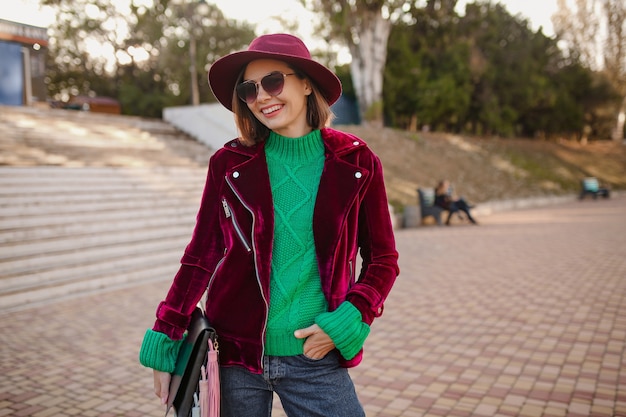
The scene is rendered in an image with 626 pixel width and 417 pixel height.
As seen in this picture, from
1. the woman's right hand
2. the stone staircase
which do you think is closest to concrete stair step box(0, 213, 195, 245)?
the stone staircase

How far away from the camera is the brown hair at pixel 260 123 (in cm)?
188

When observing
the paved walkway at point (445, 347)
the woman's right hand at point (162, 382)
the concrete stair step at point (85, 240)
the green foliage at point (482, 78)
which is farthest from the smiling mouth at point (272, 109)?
Answer: the green foliage at point (482, 78)

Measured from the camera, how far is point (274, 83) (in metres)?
1.77

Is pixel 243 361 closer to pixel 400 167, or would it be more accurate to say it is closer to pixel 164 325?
pixel 164 325

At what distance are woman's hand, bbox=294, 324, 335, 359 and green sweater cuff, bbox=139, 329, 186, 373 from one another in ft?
1.41

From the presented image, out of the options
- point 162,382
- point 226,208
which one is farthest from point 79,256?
point 226,208

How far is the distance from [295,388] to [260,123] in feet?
2.96

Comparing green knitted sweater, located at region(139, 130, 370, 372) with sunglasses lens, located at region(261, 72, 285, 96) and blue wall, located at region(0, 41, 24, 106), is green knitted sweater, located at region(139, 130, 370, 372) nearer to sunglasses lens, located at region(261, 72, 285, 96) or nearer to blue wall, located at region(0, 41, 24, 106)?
sunglasses lens, located at region(261, 72, 285, 96)

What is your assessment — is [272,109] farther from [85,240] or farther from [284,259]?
[85,240]

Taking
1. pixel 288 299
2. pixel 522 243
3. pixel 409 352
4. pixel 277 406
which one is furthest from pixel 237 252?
pixel 522 243

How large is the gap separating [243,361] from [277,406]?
2173mm

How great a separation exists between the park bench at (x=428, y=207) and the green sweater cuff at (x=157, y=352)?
13.0 meters

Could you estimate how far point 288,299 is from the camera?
5.56 ft

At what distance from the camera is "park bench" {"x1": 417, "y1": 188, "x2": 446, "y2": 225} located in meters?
14.2
